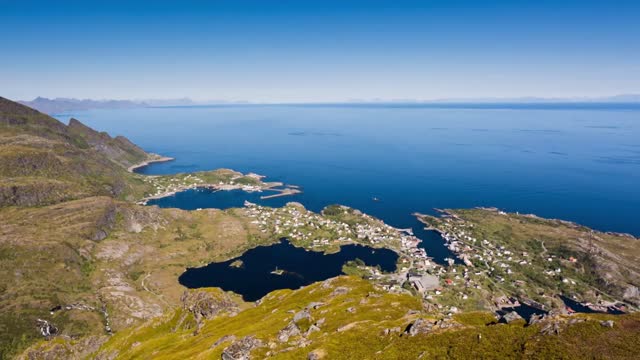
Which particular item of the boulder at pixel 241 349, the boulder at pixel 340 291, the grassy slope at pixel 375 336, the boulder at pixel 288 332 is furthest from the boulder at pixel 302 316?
the boulder at pixel 340 291

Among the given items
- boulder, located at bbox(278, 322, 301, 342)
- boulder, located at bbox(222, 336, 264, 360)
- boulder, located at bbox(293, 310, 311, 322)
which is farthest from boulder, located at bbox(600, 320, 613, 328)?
boulder, located at bbox(222, 336, 264, 360)

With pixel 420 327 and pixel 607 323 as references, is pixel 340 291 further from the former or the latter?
pixel 607 323

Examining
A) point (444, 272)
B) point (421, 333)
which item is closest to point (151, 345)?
point (421, 333)

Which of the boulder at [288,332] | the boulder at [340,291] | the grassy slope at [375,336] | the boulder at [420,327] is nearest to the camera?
the grassy slope at [375,336]

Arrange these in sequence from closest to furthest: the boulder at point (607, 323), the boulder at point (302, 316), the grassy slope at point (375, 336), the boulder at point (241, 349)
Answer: the grassy slope at point (375, 336) < the boulder at point (607, 323) < the boulder at point (241, 349) < the boulder at point (302, 316)

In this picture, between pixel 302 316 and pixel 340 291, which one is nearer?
pixel 302 316

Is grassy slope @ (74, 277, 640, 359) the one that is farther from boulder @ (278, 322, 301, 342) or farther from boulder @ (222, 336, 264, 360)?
boulder @ (222, 336, 264, 360)

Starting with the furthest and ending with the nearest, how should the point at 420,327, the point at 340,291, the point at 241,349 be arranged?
the point at 340,291 < the point at 241,349 < the point at 420,327

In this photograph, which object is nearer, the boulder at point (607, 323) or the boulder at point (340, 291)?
the boulder at point (607, 323)

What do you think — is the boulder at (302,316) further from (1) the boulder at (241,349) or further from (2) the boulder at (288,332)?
(1) the boulder at (241,349)

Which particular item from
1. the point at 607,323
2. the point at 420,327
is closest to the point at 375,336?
the point at 420,327

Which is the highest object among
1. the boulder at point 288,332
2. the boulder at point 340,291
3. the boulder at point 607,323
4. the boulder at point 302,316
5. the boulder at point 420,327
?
the boulder at point 607,323

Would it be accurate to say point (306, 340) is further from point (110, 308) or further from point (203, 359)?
point (110, 308)
